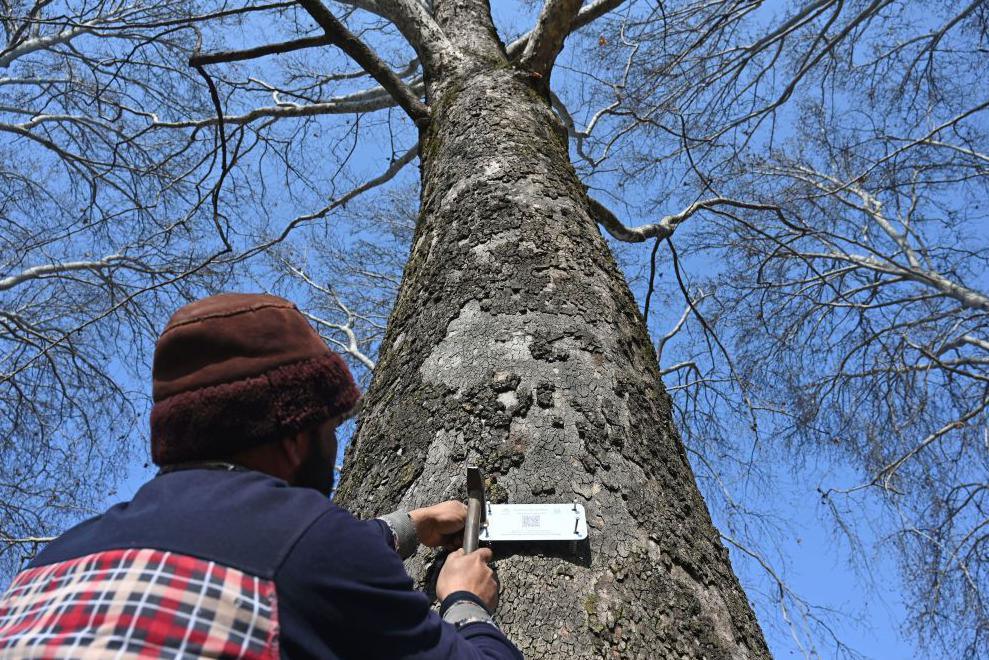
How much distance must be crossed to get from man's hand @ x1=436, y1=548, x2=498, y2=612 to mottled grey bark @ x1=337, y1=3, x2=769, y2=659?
5 centimetres

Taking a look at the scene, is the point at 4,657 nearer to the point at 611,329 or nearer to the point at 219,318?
the point at 219,318

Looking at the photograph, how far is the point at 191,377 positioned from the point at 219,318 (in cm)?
10

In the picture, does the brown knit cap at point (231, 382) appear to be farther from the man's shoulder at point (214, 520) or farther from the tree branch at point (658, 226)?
the tree branch at point (658, 226)

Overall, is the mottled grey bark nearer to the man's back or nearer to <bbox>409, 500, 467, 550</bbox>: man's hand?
<bbox>409, 500, 467, 550</bbox>: man's hand

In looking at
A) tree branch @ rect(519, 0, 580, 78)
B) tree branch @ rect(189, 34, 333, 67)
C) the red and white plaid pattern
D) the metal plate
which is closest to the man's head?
the red and white plaid pattern

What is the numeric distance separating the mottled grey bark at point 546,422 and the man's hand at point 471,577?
0.05m

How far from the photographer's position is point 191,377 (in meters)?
1.13

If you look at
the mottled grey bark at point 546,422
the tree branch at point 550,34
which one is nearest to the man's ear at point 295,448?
the mottled grey bark at point 546,422

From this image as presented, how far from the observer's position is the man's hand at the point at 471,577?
1.22 meters

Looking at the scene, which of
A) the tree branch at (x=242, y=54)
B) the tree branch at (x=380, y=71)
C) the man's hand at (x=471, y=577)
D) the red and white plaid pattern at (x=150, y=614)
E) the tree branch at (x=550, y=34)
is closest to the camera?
the red and white plaid pattern at (x=150, y=614)

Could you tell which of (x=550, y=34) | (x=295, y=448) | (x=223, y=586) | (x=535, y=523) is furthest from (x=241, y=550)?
(x=550, y=34)

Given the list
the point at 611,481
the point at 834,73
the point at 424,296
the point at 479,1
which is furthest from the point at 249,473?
the point at 834,73

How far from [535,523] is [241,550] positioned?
56 cm

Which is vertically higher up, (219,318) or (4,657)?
(219,318)
